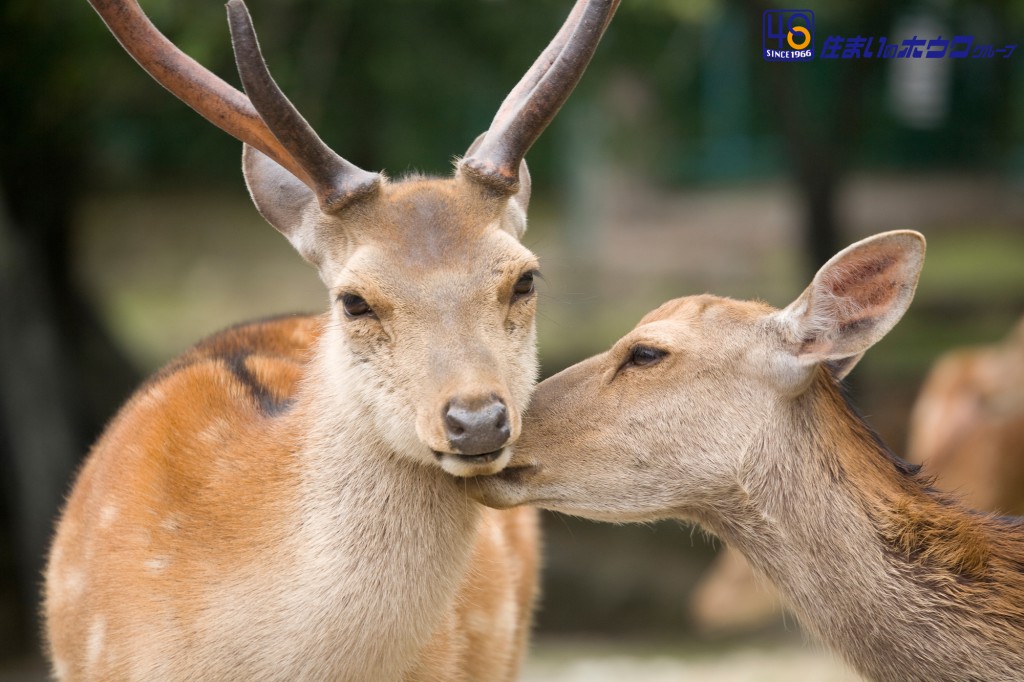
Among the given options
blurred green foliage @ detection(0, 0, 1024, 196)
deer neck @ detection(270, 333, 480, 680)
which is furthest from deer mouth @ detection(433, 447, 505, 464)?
Result: blurred green foliage @ detection(0, 0, 1024, 196)

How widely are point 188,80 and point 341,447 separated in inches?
52.7

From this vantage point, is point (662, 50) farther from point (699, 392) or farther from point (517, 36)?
point (699, 392)

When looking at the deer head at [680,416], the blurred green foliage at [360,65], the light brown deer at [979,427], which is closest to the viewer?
the deer head at [680,416]

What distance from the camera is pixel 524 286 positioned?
389 cm

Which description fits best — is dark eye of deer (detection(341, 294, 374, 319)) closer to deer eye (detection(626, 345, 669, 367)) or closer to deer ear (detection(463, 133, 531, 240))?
deer ear (detection(463, 133, 531, 240))

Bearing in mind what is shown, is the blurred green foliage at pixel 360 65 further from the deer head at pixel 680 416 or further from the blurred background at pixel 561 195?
the deer head at pixel 680 416

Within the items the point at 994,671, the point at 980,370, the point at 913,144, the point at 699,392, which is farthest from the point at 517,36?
the point at 913,144

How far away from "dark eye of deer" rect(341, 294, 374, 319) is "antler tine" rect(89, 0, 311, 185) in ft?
1.84

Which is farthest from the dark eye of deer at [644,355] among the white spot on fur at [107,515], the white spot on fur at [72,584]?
the white spot on fur at [72,584]

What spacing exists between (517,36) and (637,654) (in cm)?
529

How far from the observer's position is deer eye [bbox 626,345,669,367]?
4.13 meters

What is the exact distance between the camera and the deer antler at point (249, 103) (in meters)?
3.73

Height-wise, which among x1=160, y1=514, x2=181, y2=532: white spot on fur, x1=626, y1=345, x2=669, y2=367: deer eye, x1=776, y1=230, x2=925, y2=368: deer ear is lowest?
x1=160, y1=514, x2=181, y2=532: white spot on fur

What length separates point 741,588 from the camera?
919 centimetres
